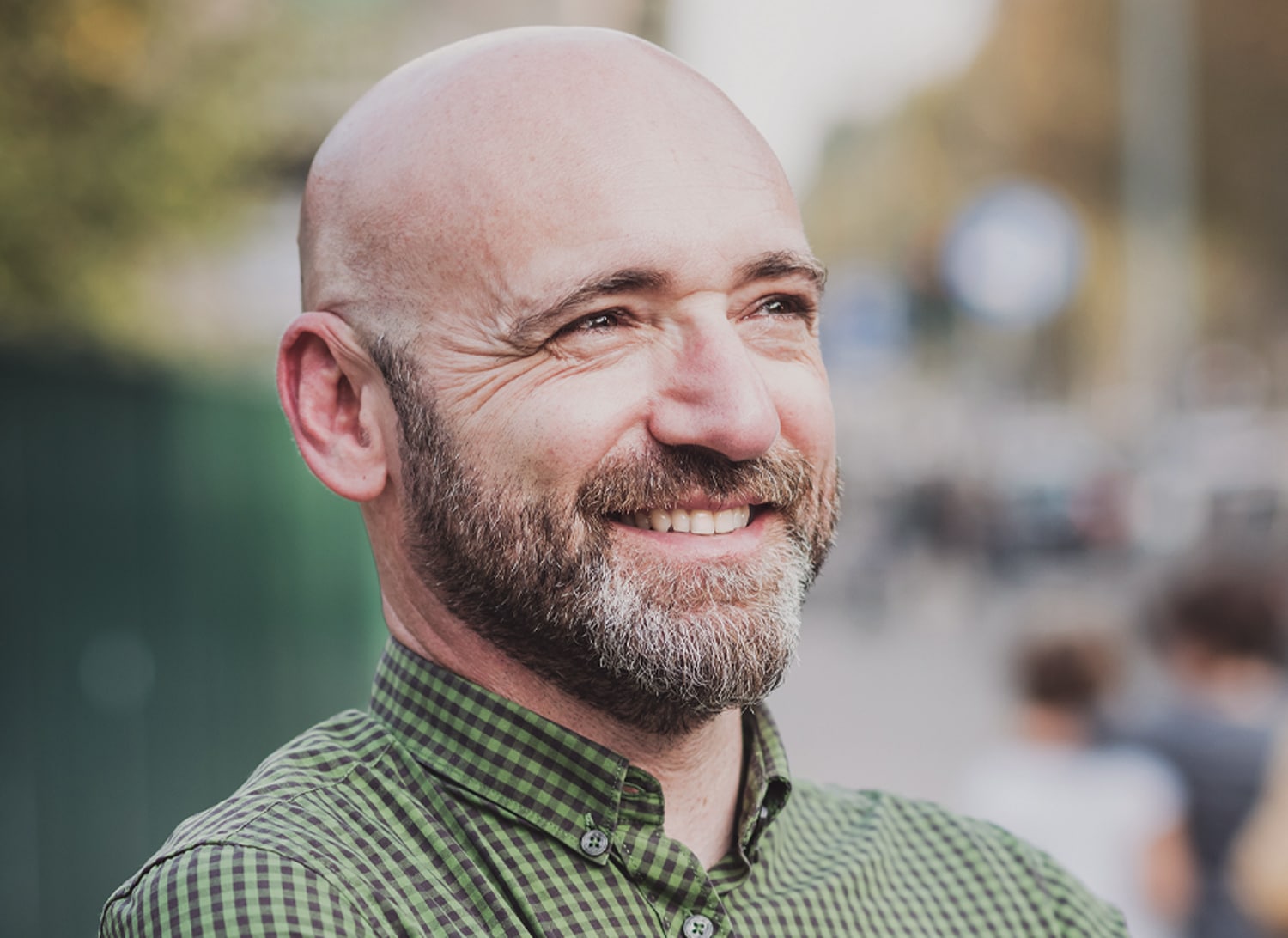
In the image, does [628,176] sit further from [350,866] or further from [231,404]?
[231,404]

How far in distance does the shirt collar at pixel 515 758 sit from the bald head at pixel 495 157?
16.6 inches

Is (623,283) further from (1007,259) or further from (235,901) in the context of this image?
(1007,259)

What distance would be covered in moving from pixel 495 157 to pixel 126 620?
3.76 metres

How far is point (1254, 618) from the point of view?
550 centimetres

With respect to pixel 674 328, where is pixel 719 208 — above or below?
above

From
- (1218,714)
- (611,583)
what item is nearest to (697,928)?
(611,583)

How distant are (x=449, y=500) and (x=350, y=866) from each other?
1.37ft

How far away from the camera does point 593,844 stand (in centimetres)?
180

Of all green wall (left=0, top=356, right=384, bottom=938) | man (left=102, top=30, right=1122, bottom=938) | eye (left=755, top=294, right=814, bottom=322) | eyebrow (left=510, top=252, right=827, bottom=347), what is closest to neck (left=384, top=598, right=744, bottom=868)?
man (left=102, top=30, right=1122, bottom=938)

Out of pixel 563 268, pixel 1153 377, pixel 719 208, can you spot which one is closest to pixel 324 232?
pixel 563 268

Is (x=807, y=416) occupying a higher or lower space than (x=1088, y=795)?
higher

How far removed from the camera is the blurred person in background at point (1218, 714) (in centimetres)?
524

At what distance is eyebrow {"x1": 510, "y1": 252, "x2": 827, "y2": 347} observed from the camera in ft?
6.01

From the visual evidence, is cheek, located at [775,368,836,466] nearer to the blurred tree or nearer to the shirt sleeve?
the shirt sleeve
